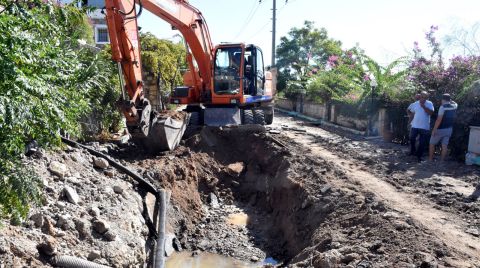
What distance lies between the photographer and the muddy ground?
196 inches

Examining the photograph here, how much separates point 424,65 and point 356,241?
845 cm

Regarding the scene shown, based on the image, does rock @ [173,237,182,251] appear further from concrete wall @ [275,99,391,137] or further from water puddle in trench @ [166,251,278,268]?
concrete wall @ [275,99,391,137]

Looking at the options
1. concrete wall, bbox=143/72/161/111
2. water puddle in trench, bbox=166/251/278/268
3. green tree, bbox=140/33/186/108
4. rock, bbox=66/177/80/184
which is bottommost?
water puddle in trench, bbox=166/251/278/268

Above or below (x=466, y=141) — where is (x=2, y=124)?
above

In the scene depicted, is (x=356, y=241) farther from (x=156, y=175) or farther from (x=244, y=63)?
(x=244, y=63)

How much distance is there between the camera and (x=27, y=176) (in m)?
3.41

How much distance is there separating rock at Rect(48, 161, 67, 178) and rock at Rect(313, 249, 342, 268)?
352cm

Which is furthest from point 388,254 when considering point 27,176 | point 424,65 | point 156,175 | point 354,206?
point 424,65

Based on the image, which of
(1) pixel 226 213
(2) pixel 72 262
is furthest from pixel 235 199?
(2) pixel 72 262

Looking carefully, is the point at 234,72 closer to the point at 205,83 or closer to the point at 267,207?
the point at 205,83

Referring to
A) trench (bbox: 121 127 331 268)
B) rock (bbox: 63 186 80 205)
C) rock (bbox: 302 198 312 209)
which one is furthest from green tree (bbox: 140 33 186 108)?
rock (bbox: 63 186 80 205)

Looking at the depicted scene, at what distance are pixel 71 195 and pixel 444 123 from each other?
7.82 metres

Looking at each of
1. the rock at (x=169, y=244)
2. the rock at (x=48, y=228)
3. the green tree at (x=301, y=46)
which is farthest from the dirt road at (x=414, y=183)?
the green tree at (x=301, y=46)

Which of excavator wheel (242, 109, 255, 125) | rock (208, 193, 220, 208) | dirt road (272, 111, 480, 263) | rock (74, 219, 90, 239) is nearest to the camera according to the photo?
rock (74, 219, 90, 239)
